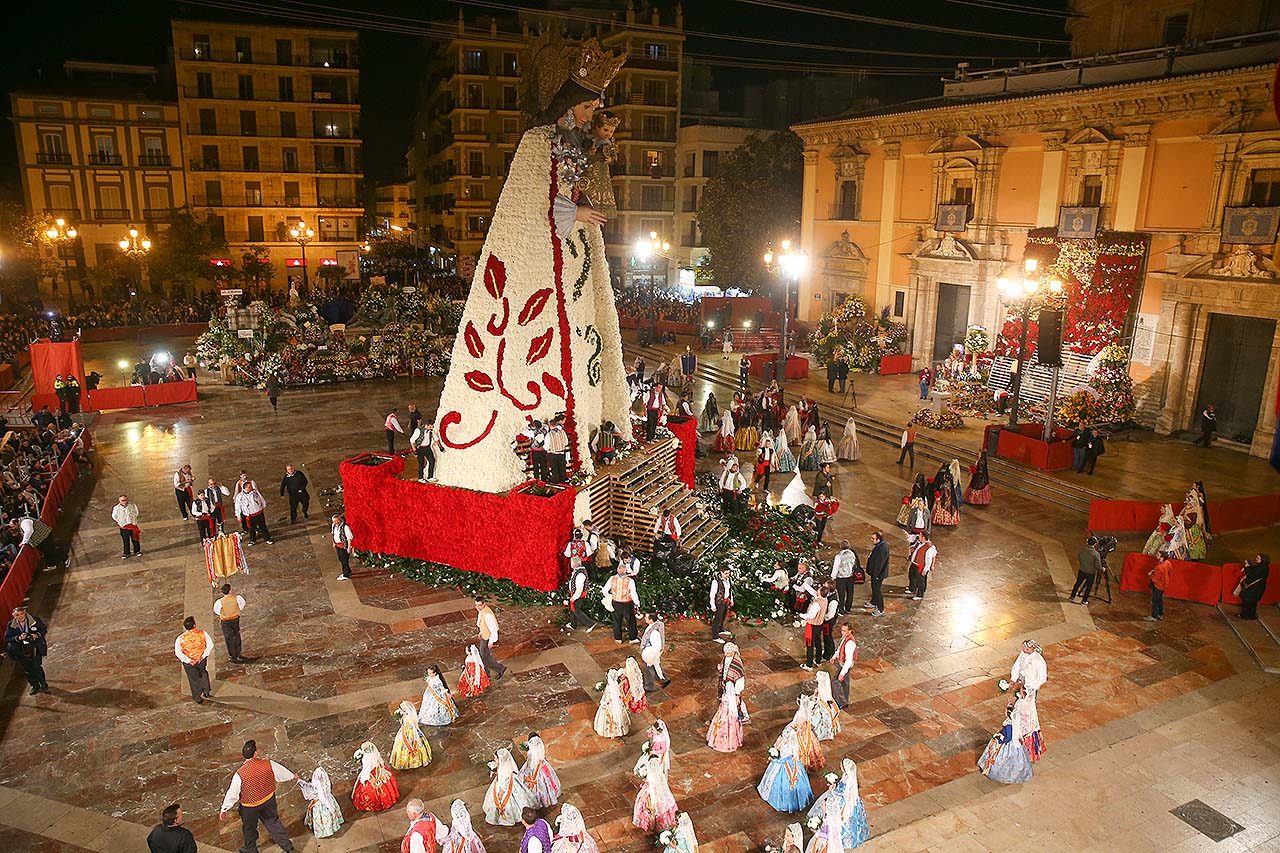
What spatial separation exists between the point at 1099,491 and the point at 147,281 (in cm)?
5191

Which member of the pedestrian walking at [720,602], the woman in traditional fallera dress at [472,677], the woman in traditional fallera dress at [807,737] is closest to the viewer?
the woman in traditional fallera dress at [807,737]

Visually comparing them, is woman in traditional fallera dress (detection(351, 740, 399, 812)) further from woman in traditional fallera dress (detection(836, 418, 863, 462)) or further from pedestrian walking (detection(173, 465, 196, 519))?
woman in traditional fallera dress (detection(836, 418, 863, 462))

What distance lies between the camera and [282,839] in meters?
8.50

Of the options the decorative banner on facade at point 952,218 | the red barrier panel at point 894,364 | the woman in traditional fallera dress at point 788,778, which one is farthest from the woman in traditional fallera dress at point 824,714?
the decorative banner on facade at point 952,218

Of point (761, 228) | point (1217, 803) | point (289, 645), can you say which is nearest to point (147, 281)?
point (761, 228)

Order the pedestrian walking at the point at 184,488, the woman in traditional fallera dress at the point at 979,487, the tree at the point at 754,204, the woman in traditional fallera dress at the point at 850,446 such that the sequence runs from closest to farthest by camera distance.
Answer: the pedestrian walking at the point at 184,488 → the woman in traditional fallera dress at the point at 979,487 → the woman in traditional fallera dress at the point at 850,446 → the tree at the point at 754,204

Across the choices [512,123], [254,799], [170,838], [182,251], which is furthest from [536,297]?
[512,123]

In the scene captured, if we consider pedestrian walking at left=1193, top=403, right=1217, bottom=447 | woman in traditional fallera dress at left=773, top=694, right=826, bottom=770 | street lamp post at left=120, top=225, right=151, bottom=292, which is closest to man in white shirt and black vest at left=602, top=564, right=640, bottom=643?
woman in traditional fallera dress at left=773, top=694, right=826, bottom=770

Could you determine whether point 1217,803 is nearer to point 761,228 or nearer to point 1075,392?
point 1075,392

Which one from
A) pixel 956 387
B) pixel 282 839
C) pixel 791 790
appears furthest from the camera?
pixel 956 387

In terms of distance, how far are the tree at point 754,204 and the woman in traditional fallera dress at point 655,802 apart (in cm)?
3459

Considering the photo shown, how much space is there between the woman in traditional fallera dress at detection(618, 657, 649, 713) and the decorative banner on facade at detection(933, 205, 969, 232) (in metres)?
24.8

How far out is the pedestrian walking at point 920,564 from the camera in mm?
13953

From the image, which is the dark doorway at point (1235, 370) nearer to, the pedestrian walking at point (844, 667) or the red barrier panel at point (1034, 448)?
the red barrier panel at point (1034, 448)
